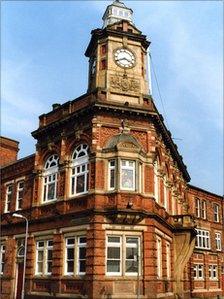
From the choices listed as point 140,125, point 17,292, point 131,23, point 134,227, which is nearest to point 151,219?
point 134,227

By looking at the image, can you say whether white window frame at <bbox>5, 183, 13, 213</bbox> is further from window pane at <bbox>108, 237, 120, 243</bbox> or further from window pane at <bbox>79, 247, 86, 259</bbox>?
window pane at <bbox>108, 237, 120, 243</bbox>

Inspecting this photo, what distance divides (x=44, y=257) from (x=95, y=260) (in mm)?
5136

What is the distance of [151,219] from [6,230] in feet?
42.4

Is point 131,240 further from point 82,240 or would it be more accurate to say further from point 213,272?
point 213,272

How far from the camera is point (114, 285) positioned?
2242 cm

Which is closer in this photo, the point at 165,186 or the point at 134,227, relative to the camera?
the point at 134,227

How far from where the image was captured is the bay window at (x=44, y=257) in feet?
85.6

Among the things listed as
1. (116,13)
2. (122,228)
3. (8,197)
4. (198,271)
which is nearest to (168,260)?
(122,228)

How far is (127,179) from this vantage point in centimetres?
2434

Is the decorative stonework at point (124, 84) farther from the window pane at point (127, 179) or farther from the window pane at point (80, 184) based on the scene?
the window pane at point (80, 184)

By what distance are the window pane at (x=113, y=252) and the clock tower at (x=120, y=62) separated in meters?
8.83

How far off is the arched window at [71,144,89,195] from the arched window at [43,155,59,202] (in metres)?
1.81

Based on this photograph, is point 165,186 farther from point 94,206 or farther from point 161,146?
point 94,206

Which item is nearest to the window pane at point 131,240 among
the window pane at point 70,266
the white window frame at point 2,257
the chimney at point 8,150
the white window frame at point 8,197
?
the window pane at point 70,266
